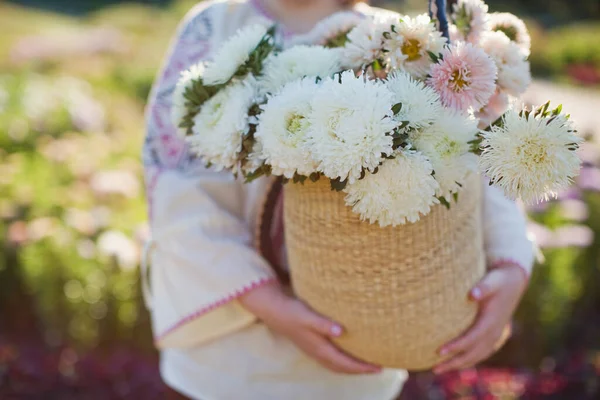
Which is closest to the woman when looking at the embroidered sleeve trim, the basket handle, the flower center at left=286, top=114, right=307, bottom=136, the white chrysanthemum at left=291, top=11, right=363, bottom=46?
the embroidered sleeve trim

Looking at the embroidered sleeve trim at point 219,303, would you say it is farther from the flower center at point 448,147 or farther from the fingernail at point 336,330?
the flower center at point 448,147

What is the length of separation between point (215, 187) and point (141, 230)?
138cm

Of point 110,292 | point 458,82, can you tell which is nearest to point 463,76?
point 458,82

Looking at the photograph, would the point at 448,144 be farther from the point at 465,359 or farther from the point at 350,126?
the point at 465,359

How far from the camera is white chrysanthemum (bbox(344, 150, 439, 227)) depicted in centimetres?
88

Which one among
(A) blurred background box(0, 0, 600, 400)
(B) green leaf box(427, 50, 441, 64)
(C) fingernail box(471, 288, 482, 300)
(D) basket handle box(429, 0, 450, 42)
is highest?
(D) basket handle box(429, 0, 450, 42)

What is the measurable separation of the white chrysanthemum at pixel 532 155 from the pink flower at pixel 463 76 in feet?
0.24

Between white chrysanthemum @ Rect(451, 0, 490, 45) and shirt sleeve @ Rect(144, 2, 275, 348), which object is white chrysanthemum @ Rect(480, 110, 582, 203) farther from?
shirt sleeve @ Rect(144, 2, 275, 348)

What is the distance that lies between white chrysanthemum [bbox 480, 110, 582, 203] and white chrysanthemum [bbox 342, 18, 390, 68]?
0.78 ft

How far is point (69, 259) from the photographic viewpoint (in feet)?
9.22

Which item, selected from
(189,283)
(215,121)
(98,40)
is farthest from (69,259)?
(98,40)

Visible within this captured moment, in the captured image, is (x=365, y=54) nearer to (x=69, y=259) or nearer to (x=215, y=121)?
(x=215, y=121)

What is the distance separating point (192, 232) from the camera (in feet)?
4.30

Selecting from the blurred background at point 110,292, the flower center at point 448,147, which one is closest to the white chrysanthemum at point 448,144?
the flower center at point 448,147
